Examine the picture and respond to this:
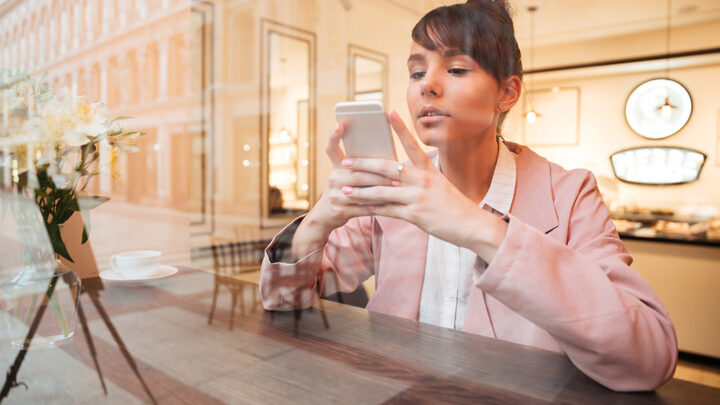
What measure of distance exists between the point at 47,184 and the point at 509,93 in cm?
68

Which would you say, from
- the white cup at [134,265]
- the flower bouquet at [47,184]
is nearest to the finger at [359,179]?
the flower bouquet at [47,184]

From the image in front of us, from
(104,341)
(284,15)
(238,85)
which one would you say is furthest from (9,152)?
(284,15)

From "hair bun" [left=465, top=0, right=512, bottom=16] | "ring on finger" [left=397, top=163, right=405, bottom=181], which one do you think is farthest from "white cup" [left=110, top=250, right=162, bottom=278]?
"hair bun" [left=465, top=0, right=512, bottom=16]

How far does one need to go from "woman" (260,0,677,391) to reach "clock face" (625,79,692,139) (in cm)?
136

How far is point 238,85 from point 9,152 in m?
1.32

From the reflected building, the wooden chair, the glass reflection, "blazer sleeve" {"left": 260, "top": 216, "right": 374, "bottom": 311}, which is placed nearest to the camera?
"blazer sleeve" {"left": 260, "top": 216, "right": 374, "bottom": 311}

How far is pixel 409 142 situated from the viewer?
48cm

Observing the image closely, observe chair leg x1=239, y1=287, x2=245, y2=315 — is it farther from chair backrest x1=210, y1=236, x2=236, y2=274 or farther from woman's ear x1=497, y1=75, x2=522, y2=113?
chair backrest x1=210, y1=236, x2=236, y2=274

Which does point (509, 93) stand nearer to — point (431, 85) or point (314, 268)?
point (431, 85)

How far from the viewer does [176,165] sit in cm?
168

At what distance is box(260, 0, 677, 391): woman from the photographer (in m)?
0.47

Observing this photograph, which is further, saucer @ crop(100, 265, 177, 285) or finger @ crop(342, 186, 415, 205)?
saucer @ crop(100, 265, 177, 285)

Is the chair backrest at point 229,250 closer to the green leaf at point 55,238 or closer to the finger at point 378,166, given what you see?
the green leaf at point 55,238

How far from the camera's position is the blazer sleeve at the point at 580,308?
0.46 m
